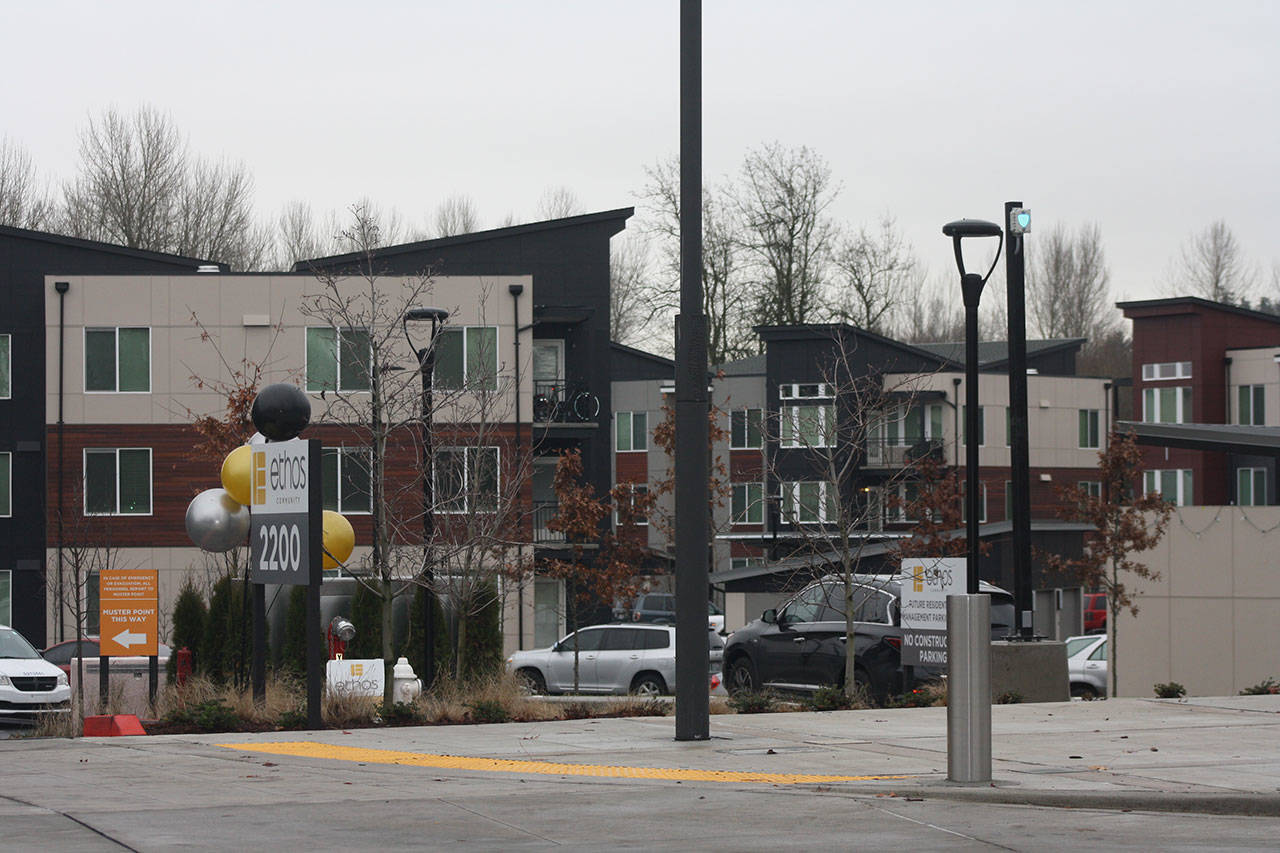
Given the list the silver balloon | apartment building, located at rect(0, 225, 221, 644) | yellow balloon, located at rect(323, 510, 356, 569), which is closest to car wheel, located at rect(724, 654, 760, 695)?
yellow balloon, located at rect(323, 510, 356, 569)

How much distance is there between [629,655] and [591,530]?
7.32 feet

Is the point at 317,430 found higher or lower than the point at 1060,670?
higher

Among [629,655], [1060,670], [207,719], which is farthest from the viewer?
[629,655]

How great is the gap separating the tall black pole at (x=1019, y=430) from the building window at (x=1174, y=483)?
47092 millimetres

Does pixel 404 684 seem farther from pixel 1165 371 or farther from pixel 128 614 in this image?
pixel 1165 371

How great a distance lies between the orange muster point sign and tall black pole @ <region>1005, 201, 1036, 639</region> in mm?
9358

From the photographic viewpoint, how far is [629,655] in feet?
89.7

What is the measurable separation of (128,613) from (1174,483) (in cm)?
5250

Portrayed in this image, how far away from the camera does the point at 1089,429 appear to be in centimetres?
5975

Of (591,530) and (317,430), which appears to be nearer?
(591,530)

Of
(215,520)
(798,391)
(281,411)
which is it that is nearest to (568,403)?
(798,391)

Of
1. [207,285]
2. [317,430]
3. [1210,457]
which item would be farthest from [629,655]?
[1210,457]

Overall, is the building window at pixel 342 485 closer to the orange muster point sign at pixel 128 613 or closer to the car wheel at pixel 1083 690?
the car wheel at pixel 1083 690

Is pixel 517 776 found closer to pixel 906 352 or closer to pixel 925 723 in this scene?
pixel 925 723
